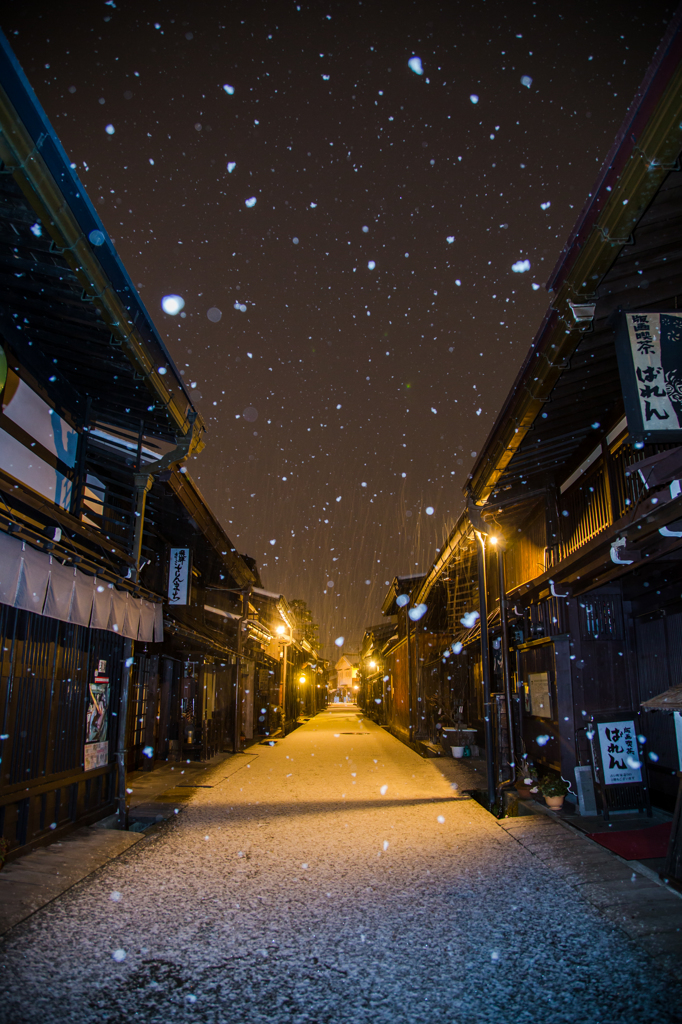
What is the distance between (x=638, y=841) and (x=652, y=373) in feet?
19.8

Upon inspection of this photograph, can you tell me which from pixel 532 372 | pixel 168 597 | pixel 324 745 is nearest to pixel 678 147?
pixel 532 372

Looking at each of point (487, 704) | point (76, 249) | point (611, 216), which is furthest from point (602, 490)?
point (76, 249)

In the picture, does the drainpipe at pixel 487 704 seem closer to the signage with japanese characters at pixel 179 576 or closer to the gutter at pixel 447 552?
the gutter at pixel 447 552

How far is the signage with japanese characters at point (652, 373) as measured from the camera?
18.7 feet

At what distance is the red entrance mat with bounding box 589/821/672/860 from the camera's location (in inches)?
275

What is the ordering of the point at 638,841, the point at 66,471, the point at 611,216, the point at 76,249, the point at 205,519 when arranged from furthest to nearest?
the point at 205,519, the point at 66,471, the point at 638,841, the point at 76,249, the point at 611,216

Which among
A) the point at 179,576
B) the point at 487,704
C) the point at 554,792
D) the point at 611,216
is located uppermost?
the point at 611,216

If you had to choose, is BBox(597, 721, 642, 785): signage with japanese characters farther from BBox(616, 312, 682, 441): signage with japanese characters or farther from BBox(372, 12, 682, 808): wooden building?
BBox(616, 312, 682, 441): signage with japanese characters

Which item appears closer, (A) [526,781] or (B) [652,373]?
(B) [652,373]

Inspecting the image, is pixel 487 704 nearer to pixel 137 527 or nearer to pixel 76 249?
pixel 137 527

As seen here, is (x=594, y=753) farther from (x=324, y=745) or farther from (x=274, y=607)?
(x=274, y=607)

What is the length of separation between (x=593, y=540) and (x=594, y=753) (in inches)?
147

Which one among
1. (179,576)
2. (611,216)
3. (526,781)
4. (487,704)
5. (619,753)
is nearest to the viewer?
(611,216)

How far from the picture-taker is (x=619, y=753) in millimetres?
9141
